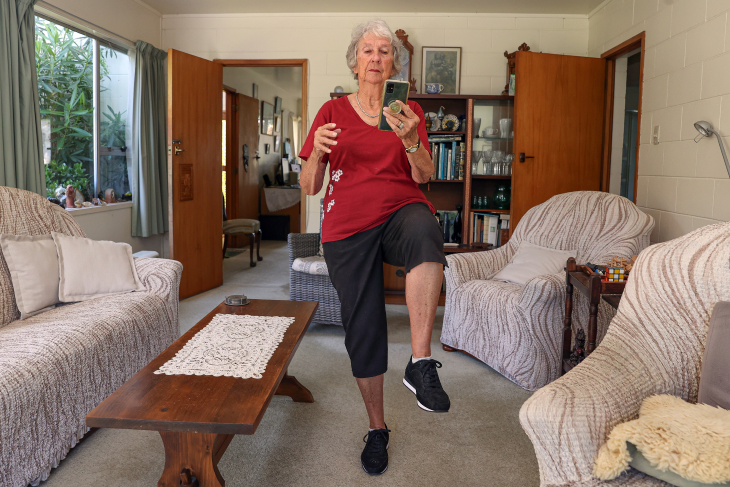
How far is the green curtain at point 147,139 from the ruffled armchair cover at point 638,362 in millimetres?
4473

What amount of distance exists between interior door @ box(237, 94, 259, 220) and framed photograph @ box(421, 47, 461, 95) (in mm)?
3253

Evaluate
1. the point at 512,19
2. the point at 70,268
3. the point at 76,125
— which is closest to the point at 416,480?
the point at 70,268

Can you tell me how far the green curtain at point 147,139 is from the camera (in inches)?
197

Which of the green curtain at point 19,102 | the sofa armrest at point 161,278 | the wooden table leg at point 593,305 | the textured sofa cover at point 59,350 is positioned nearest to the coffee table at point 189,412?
the textured sofa cover at point 59,350

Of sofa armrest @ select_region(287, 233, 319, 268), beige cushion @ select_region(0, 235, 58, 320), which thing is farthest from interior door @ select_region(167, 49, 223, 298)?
beige cushion @ select_region(0, 235, 58, 320)

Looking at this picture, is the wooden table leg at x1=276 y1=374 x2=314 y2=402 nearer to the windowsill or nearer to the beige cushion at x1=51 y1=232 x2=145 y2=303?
the beige cushion at x1=51 y1=232 x2=145 y2=303

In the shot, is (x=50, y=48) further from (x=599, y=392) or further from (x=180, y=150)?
(x=599, y=392)

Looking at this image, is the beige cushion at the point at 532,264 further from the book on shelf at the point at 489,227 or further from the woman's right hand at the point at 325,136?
the woman's right hand at the point at 325,136

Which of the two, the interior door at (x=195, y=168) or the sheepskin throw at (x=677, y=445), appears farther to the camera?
the interior door at (x=195, y=168)

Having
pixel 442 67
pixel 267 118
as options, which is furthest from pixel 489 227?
pixel 267 118

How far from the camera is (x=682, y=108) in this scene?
129 inches

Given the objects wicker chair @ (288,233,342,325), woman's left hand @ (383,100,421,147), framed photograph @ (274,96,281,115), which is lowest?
wicker chair @ (288,233,342,325)

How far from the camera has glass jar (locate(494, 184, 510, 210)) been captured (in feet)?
15.7

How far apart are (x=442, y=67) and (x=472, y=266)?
2.43 meters
